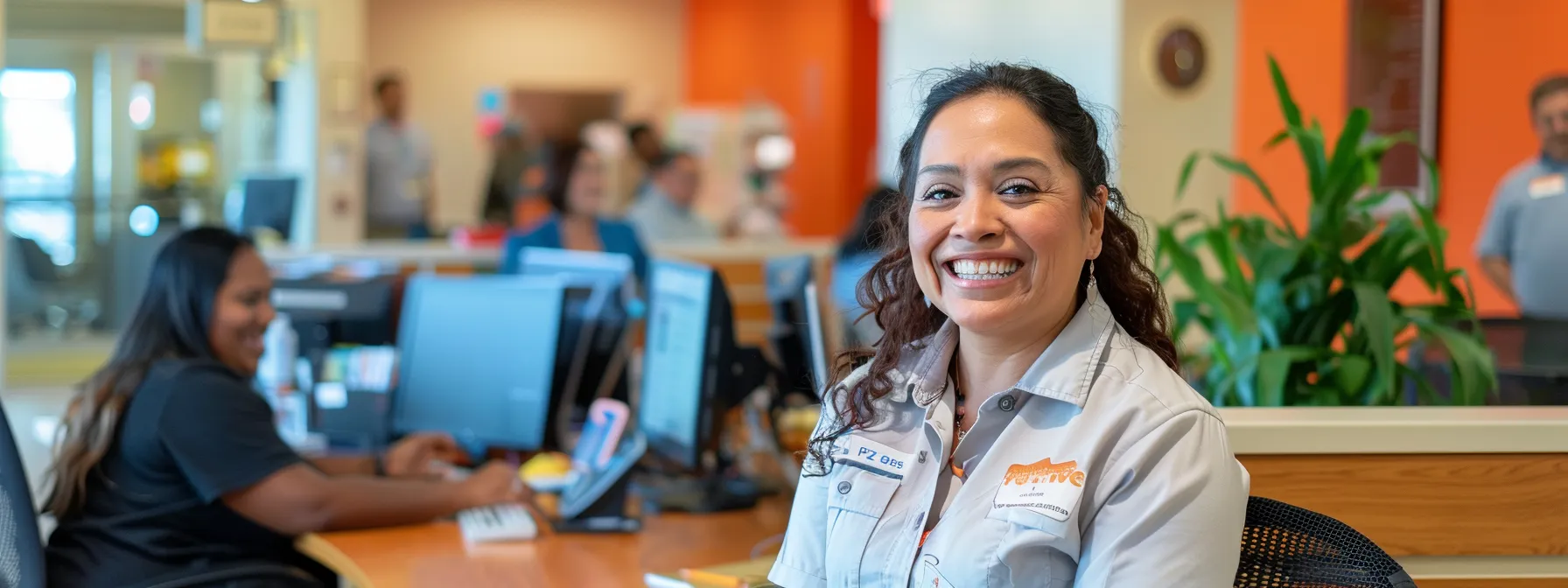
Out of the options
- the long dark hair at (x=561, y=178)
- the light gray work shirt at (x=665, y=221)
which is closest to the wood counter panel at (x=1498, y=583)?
the long dark hair at (x=561, y=178)

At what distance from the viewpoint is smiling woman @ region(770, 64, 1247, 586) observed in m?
1.49

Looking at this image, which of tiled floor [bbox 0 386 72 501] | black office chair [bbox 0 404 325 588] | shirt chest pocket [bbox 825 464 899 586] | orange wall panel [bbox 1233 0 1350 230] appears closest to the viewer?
shirt chest pocket [bbox 825 464 899 586]

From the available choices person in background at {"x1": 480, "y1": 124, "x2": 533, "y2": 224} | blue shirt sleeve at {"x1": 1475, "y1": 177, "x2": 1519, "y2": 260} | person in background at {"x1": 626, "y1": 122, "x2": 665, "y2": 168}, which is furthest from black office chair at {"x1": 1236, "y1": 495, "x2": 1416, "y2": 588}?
person in background at {"x1": 480, "y1": 124, "x2": 533, "y2": 224}

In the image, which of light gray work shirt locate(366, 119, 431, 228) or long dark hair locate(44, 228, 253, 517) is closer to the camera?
long dark hair locate(44, 228, 253, 517)

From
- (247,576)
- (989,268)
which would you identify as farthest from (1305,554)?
(247,576)

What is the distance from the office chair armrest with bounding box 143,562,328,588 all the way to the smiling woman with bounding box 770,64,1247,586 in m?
1.24

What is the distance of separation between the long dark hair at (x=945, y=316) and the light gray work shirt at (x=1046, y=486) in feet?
0.10

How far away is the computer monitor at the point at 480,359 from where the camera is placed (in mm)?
3373

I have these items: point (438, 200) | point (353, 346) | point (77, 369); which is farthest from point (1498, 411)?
point (438, 200)

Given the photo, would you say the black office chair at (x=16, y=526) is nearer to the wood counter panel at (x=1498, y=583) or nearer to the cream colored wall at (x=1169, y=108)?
the wood counter panel at (x=1498, y=583)

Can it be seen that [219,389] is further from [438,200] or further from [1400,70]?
[438,200]

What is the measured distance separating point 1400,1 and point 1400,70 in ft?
0.87

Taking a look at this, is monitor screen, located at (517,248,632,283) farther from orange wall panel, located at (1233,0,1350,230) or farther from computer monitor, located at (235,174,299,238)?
orange wall panel, located at (1233,0,1350,230)

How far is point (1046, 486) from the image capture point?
1538 mm
